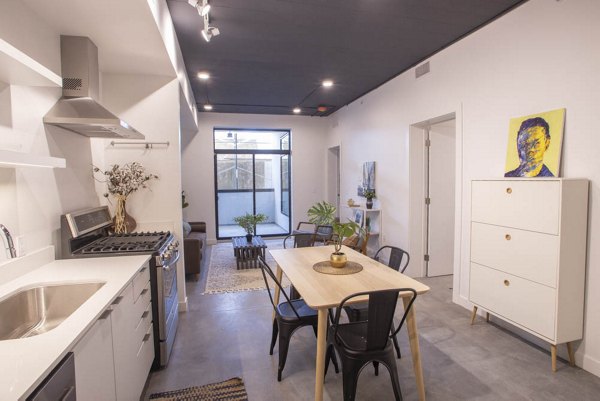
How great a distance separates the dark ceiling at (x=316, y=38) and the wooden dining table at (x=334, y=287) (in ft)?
7.29

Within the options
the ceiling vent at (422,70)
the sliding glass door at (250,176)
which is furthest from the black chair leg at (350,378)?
the sliding glass door at (250,176)

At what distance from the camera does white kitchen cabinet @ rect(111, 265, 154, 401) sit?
1693mm

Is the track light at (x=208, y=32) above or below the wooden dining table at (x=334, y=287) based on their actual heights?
above

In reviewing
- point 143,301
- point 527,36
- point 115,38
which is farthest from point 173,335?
point 527,36

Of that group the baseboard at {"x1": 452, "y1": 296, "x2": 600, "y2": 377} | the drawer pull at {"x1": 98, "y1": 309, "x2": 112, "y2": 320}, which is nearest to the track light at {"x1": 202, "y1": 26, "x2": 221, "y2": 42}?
the drawer pull at {"x1": 98, "y1": 309, "x2": 112, "y2": 320}

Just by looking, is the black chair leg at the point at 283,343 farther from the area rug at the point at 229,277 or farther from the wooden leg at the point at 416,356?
the area rug at the point at 229,277

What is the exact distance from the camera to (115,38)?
2516 millimetres

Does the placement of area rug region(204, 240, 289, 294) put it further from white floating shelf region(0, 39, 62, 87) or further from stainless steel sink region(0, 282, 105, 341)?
white floating shelf region(0, 39, 62, 87)

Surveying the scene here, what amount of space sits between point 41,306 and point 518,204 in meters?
3.33

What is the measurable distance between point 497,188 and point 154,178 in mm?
3270

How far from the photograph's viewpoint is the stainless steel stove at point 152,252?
2.40 metres

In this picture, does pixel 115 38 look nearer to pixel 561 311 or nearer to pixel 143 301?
pixel 143 301

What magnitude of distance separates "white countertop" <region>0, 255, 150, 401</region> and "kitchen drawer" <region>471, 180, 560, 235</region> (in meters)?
2.84

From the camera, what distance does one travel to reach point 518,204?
2.57m
